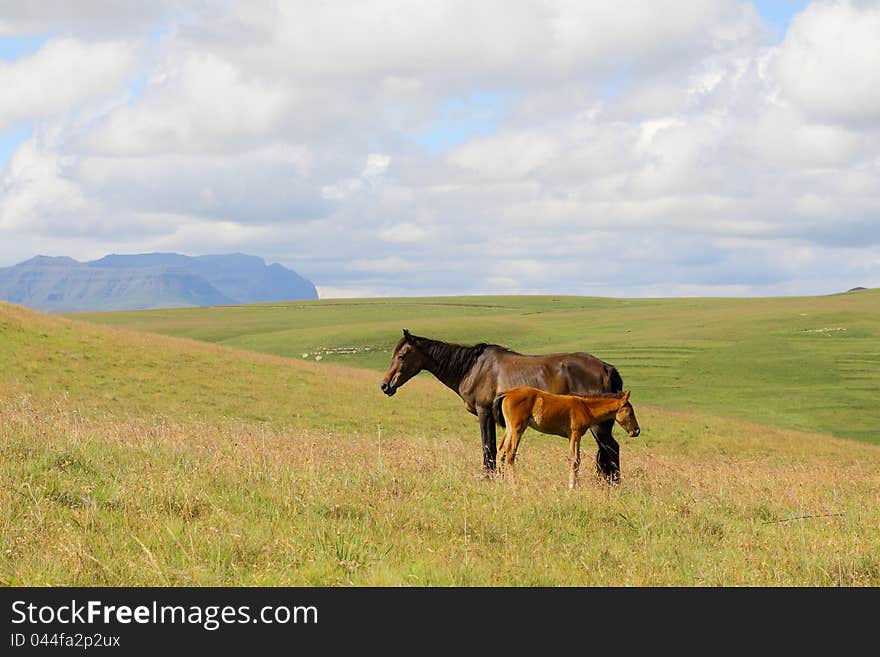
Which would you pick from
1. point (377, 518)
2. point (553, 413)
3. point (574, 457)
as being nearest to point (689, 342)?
point (553, 413)

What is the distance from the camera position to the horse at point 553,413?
12.9 metres

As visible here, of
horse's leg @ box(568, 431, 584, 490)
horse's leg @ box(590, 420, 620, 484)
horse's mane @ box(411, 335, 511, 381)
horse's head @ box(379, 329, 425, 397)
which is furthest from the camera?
horse's head @ box(379, 329, 425, 397)

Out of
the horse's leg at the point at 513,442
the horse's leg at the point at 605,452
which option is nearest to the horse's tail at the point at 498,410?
the horse's leg at the point at 513,442

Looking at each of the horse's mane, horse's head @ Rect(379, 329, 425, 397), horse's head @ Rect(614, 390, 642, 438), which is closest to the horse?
horse's head @ Rect(614, 390, 642, 438)

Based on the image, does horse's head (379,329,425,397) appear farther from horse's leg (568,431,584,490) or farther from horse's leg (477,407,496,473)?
horse's leg (568,431,584,490)

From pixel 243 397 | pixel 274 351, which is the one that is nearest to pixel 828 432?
pixel 243 397

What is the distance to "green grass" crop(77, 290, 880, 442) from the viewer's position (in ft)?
185

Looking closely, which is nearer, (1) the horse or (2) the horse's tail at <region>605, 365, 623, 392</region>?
(1) the horse

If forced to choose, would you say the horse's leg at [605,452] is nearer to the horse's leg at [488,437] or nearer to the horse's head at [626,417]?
the horse's head at [626,417]

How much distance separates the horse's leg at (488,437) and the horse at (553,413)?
357 mm

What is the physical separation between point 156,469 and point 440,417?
1142 inches

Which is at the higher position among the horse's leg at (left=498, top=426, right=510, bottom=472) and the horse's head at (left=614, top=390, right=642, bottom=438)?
the horse's head at (left=614, top=390, right=642, bottom=438)

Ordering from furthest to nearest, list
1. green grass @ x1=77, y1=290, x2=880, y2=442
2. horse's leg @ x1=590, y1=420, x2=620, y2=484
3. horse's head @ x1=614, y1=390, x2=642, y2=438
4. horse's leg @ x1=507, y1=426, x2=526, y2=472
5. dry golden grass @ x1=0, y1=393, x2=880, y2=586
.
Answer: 1. green grass @ x1=77, y1=290, x2=880, y2=442
2. horse's leg @ x1=590, y1=420, x2=620, y2=484
3. horse's head @ x1=614, y1=390, x2=642, y2=438
4. horse's leg @ x1=507, y1=426, x2=526, y2=472
5. dry golden grass @ x1=0, y1=393, x2=880, y2=586

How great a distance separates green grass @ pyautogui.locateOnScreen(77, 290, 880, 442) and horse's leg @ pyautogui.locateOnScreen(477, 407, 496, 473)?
121ft
